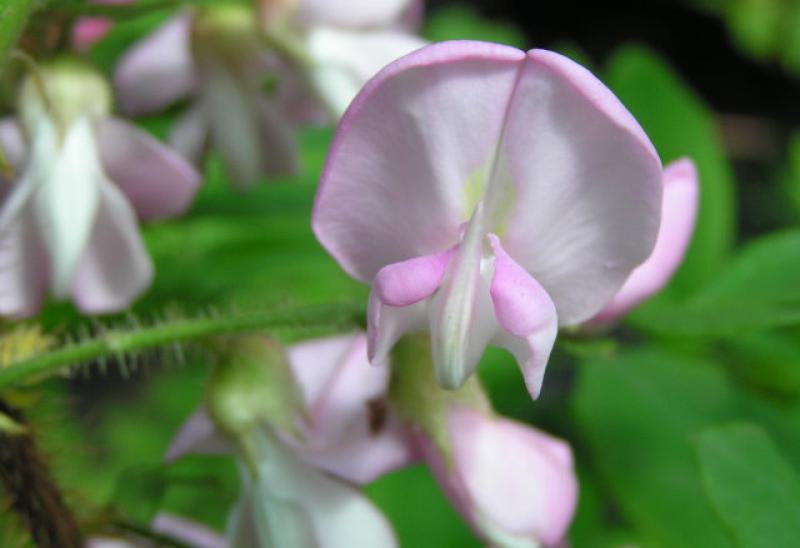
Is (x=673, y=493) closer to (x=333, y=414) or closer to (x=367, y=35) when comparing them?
(x=333, y=414)

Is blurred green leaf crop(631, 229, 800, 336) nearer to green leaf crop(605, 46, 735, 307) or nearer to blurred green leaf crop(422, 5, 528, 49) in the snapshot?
green leaf crop(605, 46, 735, 307)

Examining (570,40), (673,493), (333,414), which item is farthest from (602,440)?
(570,40)

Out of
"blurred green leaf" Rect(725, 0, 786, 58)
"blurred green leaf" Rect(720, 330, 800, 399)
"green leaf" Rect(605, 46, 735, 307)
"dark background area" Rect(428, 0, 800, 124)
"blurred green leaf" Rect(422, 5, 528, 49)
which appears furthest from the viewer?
"dark background area" Rect(428, 0, 800, 124)

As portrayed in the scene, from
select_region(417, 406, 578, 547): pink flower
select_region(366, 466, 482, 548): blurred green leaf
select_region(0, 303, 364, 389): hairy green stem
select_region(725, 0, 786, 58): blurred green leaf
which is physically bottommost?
select_region(725, 0, 786, 58): blurred green leaf

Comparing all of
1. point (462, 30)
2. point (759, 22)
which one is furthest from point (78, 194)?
point (759, 22)

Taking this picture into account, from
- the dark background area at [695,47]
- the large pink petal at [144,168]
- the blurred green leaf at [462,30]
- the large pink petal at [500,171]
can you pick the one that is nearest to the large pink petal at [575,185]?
the large pink petal at [500,171]

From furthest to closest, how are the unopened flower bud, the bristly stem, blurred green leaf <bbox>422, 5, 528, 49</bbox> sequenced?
Result: blurred green leaf <bbox>422, 5, 528, 49</bbox>, the unopened flower bud, the bristly stem

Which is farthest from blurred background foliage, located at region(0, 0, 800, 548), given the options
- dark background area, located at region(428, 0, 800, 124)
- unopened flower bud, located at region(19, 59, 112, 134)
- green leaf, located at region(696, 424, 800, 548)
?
dark background area, located at region(428, 0, 800, 124)
